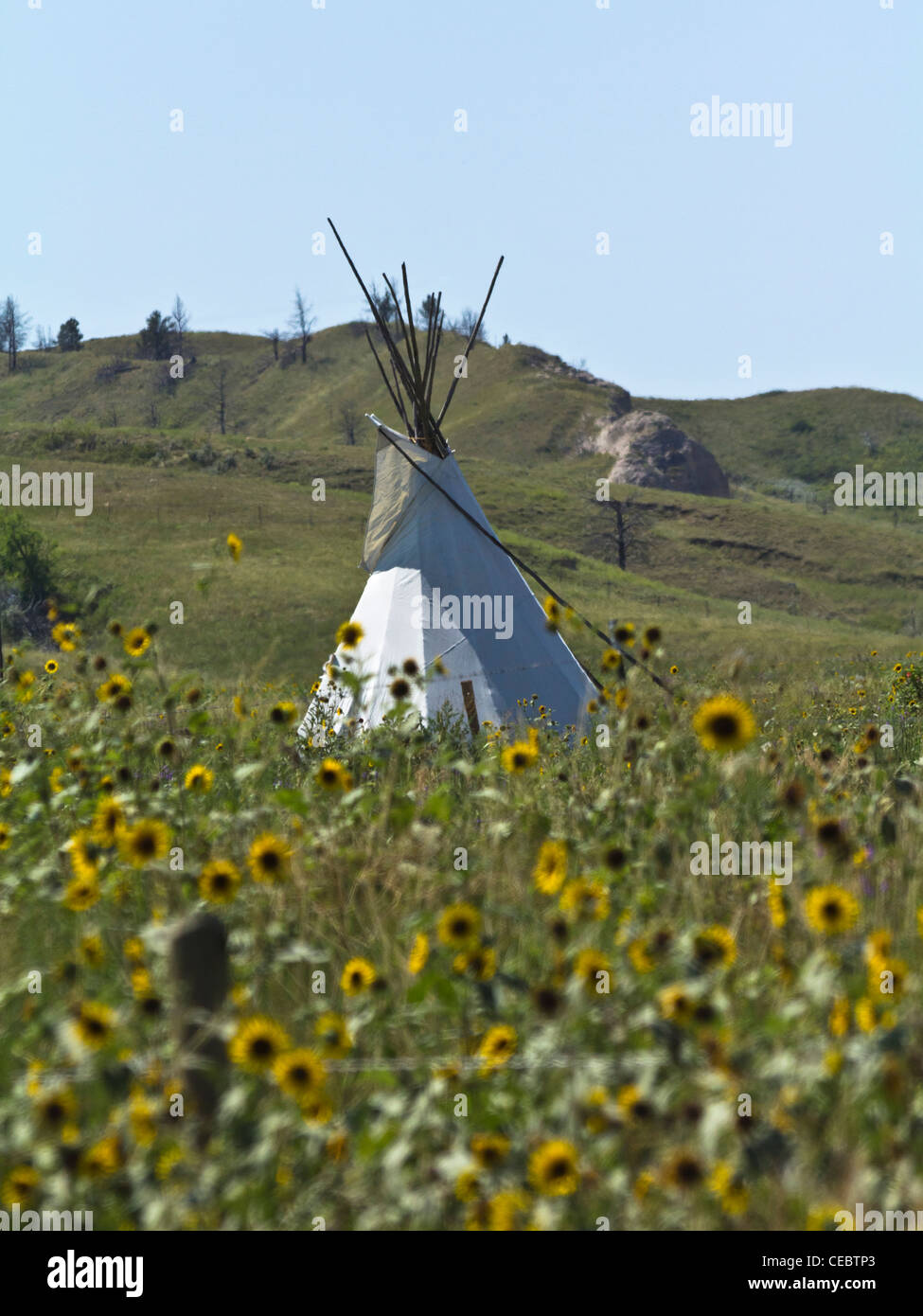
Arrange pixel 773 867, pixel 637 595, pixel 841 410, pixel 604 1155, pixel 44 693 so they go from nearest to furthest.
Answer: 1. pixel 604 1155
2. pixel 773 867
3. pixel 44 693
4. pixel 637 595
5. pixel 841 410

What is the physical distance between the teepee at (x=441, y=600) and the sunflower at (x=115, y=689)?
4409 mm

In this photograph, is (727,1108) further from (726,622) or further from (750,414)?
(750,414)

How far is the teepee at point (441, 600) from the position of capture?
8.36 metres

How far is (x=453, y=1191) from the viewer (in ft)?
6.84

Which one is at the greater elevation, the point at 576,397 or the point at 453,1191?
the point at 576,397

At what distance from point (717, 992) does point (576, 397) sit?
293 ft

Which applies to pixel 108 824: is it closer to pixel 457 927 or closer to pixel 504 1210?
pixel 457 927

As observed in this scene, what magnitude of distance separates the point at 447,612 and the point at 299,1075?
22.0 ft

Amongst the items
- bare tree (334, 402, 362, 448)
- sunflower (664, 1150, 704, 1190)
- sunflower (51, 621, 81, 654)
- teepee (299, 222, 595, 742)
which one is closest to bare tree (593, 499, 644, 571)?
bare tree (334, 402, 362, 448)

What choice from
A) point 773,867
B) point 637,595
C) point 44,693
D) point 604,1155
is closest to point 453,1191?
point 604,1155

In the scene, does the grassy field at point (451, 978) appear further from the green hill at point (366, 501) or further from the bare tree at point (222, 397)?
the bare tree at point (222, 397)

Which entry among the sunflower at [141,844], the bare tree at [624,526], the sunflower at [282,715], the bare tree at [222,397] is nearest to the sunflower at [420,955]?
the sunflower at [141,844]

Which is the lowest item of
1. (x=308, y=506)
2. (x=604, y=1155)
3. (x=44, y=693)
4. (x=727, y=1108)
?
(x=604, y=1155)

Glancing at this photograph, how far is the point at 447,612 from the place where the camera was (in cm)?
854
